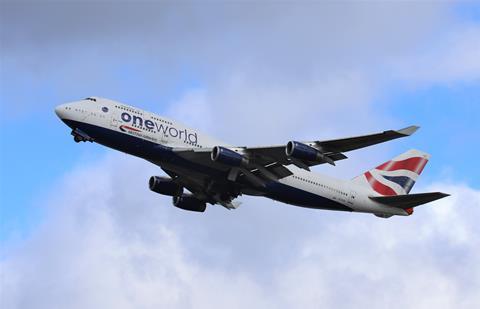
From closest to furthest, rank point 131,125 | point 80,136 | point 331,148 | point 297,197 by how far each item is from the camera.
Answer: point 331,148 < point 131,125 < point 80,136 < point 297,197

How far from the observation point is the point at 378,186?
68875 millimetres

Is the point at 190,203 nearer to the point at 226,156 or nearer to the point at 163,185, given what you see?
the point at 163,185

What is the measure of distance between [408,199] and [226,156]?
13518 mm

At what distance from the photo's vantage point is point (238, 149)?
2340 inches

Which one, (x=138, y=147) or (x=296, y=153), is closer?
(x=296, y=153)

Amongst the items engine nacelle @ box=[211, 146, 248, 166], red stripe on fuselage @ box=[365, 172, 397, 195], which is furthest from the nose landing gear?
red stripe on fuselage @ box=[365, 172, 397, 195]

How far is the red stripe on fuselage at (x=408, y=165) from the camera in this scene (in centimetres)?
7075

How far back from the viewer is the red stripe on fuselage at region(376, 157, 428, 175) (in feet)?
232

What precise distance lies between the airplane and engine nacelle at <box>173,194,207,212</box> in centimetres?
96

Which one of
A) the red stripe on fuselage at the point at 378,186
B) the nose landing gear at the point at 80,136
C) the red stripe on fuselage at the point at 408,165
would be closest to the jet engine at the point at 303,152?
the nose landing gear at the point at 80,136

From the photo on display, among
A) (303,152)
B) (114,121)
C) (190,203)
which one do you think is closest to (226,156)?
(303,152)

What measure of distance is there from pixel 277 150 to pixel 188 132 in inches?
247

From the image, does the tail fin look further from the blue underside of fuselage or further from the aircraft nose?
the aircraft nose

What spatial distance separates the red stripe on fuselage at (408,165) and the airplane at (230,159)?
3.60 metres
